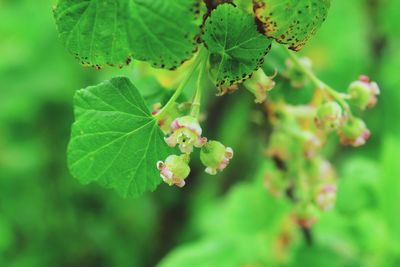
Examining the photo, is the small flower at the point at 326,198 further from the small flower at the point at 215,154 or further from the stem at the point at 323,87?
the small flower at the point at 215,154

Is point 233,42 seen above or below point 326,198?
above

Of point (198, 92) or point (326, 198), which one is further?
point (326, 198)

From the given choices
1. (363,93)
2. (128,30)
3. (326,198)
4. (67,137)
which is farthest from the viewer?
(67,137)

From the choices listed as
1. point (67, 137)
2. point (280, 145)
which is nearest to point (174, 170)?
point (280, 145)

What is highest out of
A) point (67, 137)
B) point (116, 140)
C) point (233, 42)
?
point (233, 42)

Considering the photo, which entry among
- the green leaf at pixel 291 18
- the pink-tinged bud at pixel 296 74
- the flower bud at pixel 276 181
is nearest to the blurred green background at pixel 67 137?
the flower bud at pixel 276 181

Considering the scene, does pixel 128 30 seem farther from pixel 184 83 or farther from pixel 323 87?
pixel 323 87
